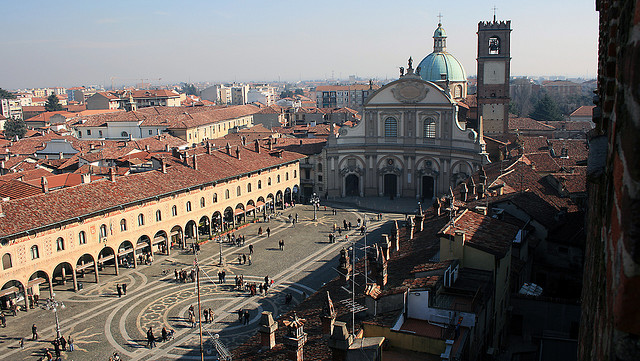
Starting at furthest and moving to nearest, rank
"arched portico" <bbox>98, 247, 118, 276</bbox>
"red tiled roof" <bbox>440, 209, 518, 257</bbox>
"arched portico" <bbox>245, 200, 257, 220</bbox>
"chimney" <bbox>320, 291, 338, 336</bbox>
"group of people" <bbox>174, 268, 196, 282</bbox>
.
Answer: "arched portico" <bbox>245, 200, 257, 220</bbox>, "arched portico" <bbox>98, 247, 118, 276</bbox>, "group of people" <bbox>174, 268, 196, 282</bbox>, "red tiled roof" <bbox>440, 209, 518, 257</bbox>, "chimney" <bbox>320, 291, 338, 336</bbox>

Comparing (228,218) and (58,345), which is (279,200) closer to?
(228,218)

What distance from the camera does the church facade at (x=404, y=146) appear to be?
6000cm

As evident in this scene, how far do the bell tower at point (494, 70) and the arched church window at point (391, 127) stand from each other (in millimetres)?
9379

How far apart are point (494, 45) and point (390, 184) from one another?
62.5 feet

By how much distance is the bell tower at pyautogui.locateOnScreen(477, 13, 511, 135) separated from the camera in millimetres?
59906

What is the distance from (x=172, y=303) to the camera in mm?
34000

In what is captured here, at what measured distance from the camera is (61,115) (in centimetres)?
11606

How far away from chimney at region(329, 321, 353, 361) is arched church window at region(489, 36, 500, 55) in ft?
174

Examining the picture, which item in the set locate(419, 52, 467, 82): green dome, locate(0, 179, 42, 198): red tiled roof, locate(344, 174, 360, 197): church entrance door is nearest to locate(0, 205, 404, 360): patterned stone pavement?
locate(0, 179, 42, 198): red tiled roof

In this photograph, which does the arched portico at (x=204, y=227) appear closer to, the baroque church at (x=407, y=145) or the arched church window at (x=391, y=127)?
the baroque church at (x=407, y=145)

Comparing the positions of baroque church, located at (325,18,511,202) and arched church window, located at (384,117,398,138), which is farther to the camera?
arched church window, located at (384,117,398,138)

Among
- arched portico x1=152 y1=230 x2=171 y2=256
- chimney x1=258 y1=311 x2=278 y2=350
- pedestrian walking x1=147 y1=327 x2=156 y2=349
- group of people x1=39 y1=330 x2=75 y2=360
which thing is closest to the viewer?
chimney x1=258 y1=311 x2=278 y2=350

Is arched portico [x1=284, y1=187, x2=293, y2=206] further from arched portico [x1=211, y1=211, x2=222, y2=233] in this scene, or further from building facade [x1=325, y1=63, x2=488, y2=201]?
arched portico [x1=211, y1=211, x2=222, y2=233]

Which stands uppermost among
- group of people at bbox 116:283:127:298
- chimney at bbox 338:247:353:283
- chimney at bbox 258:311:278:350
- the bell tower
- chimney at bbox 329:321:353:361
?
the bell tower
